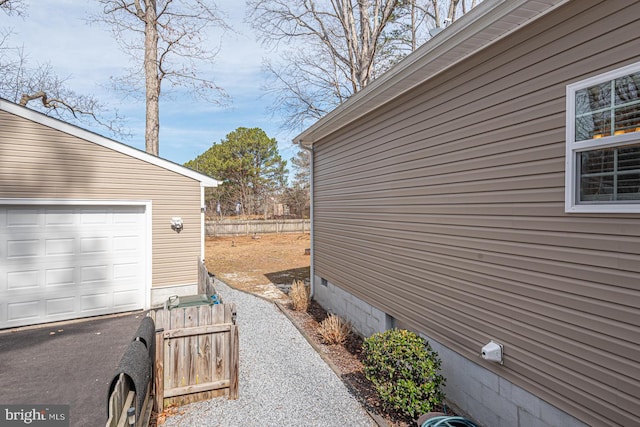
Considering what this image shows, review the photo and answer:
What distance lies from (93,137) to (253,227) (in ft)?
57.8

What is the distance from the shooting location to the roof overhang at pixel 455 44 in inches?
107

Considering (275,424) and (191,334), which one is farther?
(191,334)

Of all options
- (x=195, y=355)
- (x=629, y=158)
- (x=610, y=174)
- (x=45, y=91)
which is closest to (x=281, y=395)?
(x=195, y=355)

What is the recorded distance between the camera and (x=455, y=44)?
334 cm

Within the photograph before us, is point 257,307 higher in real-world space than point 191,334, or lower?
lower

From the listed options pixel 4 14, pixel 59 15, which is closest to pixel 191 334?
pixel 59 15

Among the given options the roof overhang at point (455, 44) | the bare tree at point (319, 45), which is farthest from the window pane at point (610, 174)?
the bare tree at point (319, 45)

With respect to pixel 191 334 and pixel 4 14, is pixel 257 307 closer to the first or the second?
pixel 191 334

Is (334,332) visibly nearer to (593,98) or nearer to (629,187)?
(629,187)

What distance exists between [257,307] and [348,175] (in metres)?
3.70

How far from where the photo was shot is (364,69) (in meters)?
11.3

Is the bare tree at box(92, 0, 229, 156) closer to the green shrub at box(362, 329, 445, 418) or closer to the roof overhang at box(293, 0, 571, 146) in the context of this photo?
the roof overhang at box(293, 0, 571, 146)

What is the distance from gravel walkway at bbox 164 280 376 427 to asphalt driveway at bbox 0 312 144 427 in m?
1.20

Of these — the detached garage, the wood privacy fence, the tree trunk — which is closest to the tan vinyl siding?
the detached garage
